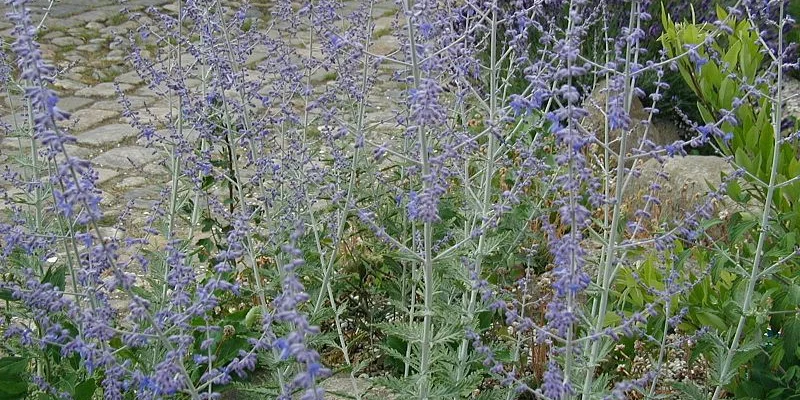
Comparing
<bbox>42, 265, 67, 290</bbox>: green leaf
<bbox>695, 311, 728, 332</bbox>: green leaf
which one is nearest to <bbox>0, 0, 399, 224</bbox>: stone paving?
<bbox>42, 265, 67, 290</bbox>: green leaf

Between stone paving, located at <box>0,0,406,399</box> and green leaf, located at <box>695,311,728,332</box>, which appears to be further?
stone paving, located at <box>0,0,406,399</box>

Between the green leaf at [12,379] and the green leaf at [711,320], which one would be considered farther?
the green leaf at [711,320]

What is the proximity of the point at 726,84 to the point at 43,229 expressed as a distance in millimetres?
2592

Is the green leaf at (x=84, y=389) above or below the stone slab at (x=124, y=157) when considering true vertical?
above

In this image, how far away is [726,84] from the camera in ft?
11.0

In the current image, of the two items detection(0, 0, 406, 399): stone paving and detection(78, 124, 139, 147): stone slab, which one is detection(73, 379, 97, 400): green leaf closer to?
detection(0, 0, 406, 399): stone paving

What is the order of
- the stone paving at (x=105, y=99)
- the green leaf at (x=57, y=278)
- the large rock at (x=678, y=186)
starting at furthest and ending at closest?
the stone paving at (x=105, y=99)
the large rock at (x=678, y=186)
the green leaf at (x=57, y=278)

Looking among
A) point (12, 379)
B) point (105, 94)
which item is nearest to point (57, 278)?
point (12, 379)

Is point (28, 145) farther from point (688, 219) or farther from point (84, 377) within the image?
point (688, 219)

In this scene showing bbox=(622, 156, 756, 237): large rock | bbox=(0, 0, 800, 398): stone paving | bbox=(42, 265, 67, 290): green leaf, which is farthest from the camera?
bbox=(0, 0, 800, 398): stone paving

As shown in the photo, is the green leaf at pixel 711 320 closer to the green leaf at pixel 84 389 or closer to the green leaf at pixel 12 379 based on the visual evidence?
the green leaf at pixel 84 389

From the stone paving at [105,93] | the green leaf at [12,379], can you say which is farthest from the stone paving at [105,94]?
the green leaf at [12,379]

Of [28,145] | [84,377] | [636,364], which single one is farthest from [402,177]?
[28,145]

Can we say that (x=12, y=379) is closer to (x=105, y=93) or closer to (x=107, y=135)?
(x=107, y=135)
